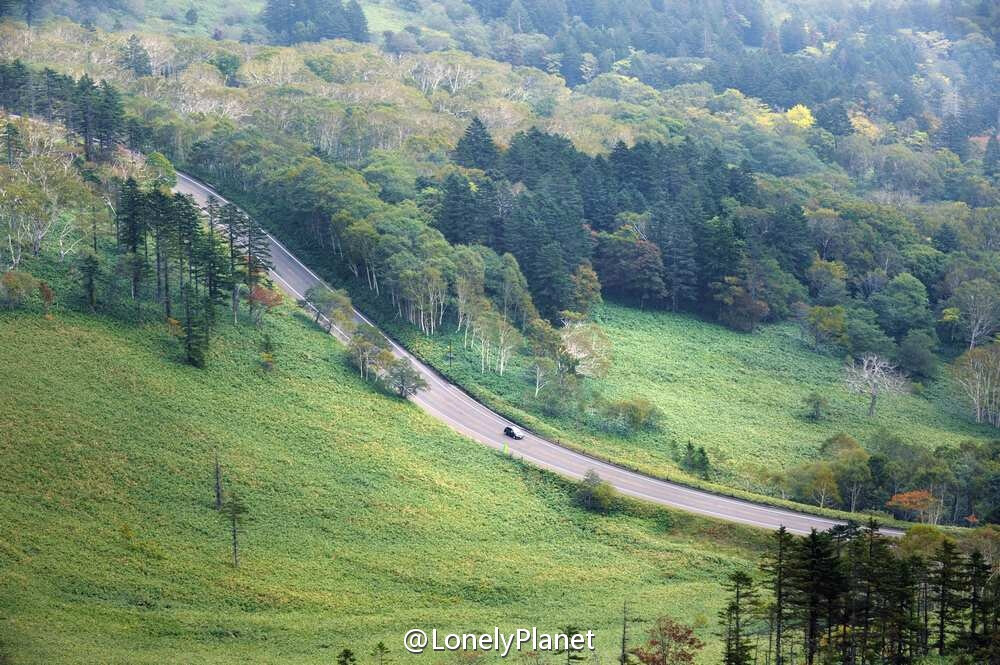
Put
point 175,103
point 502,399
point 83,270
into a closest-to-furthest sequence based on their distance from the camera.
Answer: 1. point 83,270
2. point 502,399
3. point 175,103

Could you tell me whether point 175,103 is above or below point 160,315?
above

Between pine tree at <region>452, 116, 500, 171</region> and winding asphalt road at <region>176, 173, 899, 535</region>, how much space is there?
1270 inches

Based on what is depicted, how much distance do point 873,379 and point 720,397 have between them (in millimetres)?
12648

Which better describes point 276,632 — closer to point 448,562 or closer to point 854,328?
point 448,562

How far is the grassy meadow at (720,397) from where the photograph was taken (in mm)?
84250

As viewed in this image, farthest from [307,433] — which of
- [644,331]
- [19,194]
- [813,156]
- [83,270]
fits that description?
[813,156]

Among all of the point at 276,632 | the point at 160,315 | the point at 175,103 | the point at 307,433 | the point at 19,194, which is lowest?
the point at 276,632

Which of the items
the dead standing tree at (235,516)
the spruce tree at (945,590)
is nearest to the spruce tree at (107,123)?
the dead standing tree at (235,516)

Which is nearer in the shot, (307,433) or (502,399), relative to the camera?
(307,433)

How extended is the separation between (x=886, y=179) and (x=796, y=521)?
304 feet

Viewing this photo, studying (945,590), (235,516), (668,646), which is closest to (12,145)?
(235,516)

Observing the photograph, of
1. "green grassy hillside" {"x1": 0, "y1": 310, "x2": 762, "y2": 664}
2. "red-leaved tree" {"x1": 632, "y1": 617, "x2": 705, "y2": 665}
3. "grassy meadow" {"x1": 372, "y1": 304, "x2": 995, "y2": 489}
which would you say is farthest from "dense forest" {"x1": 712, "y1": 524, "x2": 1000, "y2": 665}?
"grassy meadow" {"x1": 372, "y1": 304, "x2": 995, "y2": 489}

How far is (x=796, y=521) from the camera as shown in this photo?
7350 centimetres

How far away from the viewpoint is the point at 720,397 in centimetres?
9638
